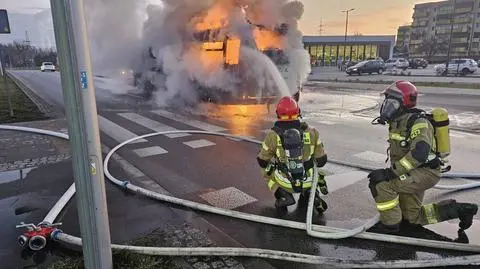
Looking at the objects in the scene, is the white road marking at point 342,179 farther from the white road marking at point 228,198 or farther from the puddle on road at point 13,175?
the puddle on road at point 13,175

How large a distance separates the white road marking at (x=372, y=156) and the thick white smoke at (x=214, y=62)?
6.64 metres

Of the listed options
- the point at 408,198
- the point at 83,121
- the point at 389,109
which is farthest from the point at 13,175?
the point at 408,198

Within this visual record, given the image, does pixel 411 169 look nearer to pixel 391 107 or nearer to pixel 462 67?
pixel 391 107

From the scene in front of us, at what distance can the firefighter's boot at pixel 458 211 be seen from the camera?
3.72 meters

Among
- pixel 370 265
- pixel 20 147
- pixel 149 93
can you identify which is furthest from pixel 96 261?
pixel 149 93

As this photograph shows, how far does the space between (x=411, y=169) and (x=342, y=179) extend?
2.03 metres

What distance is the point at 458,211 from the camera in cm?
374

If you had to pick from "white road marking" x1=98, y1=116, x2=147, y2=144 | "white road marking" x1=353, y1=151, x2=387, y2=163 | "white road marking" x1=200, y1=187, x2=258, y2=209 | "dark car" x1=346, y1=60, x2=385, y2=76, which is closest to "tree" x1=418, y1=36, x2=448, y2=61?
"dark car" x1=346, y1=60, x2=385, y2=76

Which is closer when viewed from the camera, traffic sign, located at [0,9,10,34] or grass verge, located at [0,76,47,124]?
traffic sign, located at [0,9,10,34]

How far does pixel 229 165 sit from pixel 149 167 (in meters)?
1.37

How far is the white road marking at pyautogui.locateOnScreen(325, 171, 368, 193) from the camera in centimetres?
533

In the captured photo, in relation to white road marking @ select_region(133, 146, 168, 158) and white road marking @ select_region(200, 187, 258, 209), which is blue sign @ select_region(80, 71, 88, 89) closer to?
white road marking @ select_region(200, 187, 258, 209)

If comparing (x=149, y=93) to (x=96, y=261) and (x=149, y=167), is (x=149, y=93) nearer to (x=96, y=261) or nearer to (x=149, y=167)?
(x=149, y=167)

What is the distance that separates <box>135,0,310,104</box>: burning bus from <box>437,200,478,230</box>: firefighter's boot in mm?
9731
